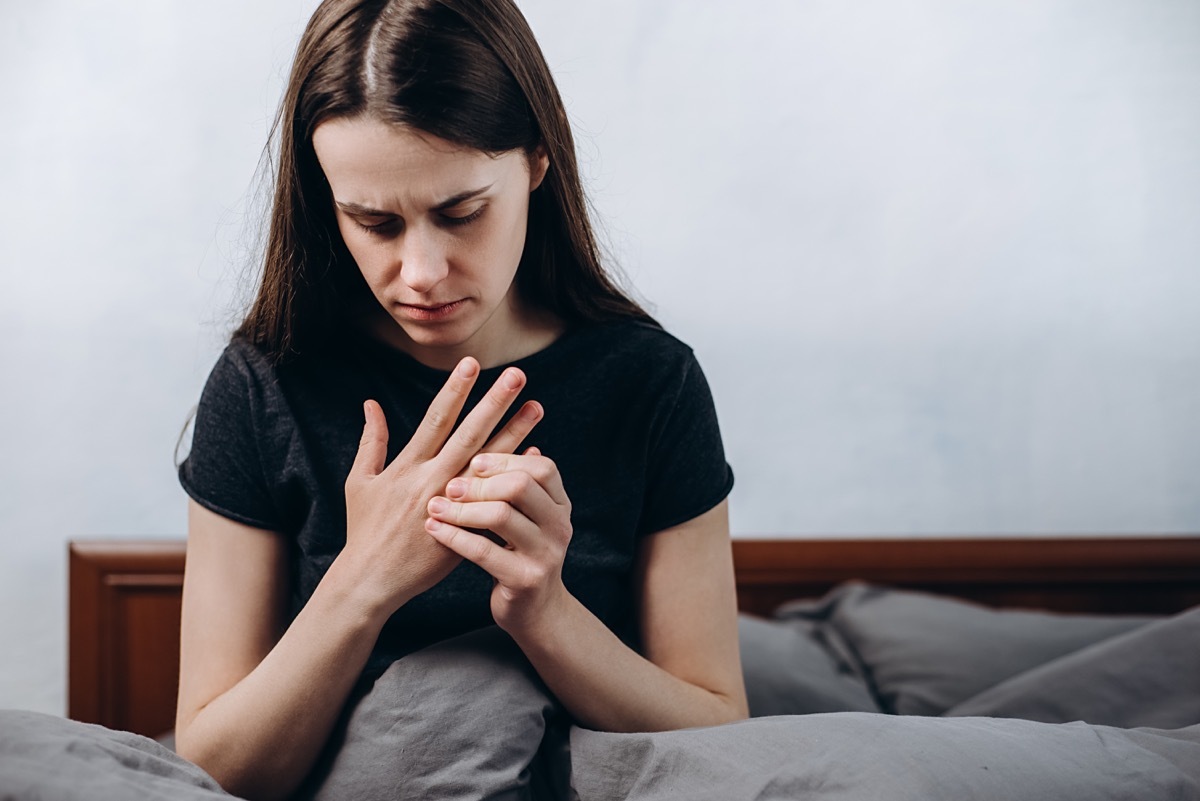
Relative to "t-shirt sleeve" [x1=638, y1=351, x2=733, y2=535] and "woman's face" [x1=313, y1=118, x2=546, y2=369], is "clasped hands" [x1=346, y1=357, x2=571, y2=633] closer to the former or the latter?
"woman's face" [x1=313, y1=118, x2=546, y2=369]

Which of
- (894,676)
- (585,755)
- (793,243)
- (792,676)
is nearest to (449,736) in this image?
(585,755)

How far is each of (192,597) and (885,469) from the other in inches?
53.3

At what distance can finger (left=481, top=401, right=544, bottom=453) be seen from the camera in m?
0.84

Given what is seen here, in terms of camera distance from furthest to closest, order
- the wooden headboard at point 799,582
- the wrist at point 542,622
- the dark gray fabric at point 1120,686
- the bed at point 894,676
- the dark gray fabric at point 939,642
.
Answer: the wooden headboard at point 799,582
the dark gray fabric at point 939,642
the dark gray fabric at point 1120,686
the wrist at point 542,622
the bed at point 894,676

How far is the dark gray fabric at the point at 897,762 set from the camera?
69cm

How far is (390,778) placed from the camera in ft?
2.61

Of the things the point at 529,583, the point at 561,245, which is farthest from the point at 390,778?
the point at 561,245

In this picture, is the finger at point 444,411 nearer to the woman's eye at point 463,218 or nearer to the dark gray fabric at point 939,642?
the woman's eye at point 463,218

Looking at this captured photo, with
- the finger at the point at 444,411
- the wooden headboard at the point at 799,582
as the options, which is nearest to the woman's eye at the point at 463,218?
the finger at the point at 444,411

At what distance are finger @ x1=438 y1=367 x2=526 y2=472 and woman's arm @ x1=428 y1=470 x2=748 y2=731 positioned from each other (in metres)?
0.02

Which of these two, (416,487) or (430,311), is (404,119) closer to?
(430,311)

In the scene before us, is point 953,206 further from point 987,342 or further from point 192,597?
point 192,597

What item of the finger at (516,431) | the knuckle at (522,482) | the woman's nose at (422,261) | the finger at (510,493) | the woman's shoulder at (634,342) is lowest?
the finger at (510,493)

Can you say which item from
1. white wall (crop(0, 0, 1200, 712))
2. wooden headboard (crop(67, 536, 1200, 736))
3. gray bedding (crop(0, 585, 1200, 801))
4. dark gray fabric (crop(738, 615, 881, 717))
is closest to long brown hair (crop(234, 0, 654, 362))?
gray bedding (crop(0, 585, 1200, 801))
